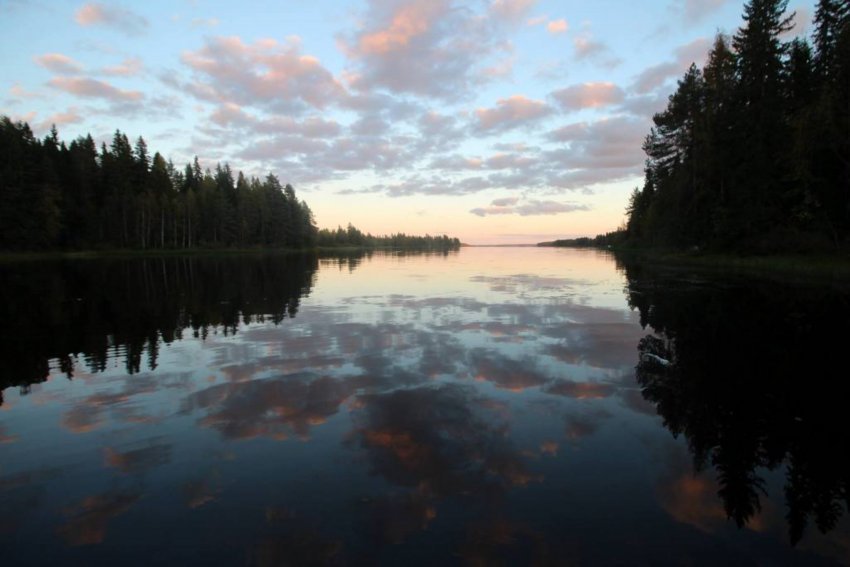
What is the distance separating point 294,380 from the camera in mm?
12641

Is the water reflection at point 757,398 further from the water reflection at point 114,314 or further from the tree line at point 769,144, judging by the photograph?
the tree line at point 769,144

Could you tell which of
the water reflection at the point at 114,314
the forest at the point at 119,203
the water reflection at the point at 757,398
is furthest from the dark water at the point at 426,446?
the forest at the point at 119,203

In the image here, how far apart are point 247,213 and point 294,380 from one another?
12287cm

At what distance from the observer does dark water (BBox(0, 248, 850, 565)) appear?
5.94 meters

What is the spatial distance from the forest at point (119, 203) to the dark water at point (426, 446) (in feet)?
275

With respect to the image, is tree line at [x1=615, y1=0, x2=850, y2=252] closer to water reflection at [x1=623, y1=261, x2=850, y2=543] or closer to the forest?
water reflection at [x1=623, y1=261, x2=850, y2=543]

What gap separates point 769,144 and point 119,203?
378ft

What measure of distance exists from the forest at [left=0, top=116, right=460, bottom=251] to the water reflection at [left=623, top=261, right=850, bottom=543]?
10029 cm

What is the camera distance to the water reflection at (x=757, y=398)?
285 inches

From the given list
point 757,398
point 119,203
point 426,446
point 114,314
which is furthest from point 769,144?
point 119,203

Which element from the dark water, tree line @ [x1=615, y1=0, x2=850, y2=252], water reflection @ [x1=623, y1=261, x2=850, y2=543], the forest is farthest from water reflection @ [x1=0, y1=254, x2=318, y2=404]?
the forest

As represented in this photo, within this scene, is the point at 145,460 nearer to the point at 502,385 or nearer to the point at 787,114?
the point at 502,385

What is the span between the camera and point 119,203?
98.0 m

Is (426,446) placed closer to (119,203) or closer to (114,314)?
(114,314)
